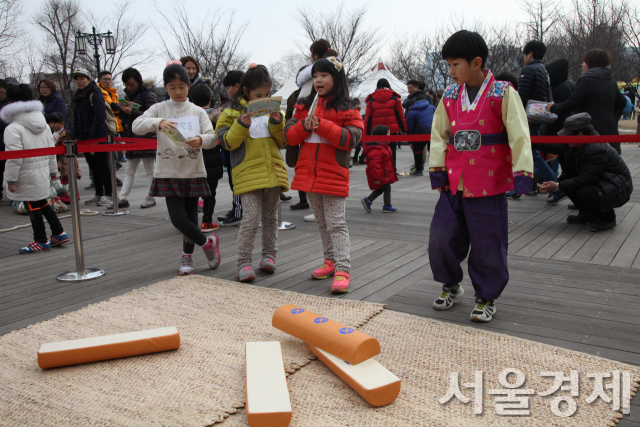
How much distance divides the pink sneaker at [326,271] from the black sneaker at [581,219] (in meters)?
3.11

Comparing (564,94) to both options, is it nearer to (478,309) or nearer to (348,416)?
(478,309)

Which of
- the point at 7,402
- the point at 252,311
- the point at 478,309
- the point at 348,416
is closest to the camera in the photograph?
the point at 348,416

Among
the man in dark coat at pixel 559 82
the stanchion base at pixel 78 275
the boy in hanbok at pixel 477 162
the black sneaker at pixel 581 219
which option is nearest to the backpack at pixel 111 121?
the stanchion base at pixel 78 275

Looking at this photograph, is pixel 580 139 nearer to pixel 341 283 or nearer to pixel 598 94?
pixel 598 94

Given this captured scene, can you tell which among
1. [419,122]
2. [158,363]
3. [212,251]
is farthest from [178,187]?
[419,122]

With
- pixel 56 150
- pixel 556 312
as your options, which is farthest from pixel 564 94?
pixel 56 150

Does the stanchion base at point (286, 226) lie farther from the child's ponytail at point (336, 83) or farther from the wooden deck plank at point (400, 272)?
the child's ponytail at point (336, 83)

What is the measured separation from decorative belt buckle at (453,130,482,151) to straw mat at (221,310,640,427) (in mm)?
1011

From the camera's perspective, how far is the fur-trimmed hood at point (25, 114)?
5.01 meters

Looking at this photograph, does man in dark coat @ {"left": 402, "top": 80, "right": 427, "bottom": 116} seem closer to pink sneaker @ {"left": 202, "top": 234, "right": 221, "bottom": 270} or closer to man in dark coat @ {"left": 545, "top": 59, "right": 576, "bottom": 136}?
man in dark coat @ {"left": 545, "top": 59, "right": 576, "bottom": 136}

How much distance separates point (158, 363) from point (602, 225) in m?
4.63

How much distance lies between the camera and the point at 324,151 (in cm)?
365

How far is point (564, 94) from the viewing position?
745 cm

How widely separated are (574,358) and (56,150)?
151 inches
